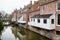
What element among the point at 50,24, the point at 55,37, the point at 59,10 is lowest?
the point at 55,37

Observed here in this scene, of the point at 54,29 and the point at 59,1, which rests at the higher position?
the point at 59,1

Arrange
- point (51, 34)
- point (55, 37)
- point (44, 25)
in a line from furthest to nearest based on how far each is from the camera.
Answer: point (44, 25)
point (51, 34)
point (55, 37)

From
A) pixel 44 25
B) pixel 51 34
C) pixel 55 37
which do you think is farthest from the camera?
pixel 44 25

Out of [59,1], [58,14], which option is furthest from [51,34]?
[59,1]

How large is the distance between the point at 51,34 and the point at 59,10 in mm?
4179

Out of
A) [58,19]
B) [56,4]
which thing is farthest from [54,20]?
[56,4]

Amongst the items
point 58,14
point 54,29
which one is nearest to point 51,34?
point 54,29

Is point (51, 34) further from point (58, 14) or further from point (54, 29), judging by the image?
point (58, 14)

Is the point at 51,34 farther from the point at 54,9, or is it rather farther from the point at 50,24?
the point at 54,9

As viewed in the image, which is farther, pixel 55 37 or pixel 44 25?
pixel 44 25

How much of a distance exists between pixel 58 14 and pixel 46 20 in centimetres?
288

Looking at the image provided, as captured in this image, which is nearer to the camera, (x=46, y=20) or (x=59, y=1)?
(x=59, y=1)

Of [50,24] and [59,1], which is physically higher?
[59,1]

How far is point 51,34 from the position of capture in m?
31.5
